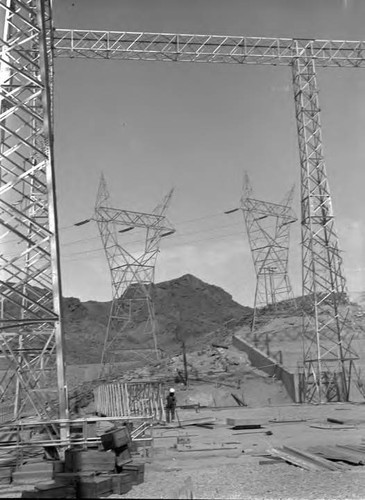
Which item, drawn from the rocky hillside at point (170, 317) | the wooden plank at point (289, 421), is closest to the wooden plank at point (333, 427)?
the wooden plank at point (289, 421)

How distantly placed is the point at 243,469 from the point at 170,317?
289 feet

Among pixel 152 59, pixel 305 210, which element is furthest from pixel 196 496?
pixel 152 59

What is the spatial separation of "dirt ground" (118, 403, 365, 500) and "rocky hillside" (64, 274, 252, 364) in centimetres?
5859

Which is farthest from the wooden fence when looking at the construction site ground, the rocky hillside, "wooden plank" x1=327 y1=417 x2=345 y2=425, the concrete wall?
the rocky hillside

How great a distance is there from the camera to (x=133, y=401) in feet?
73.9

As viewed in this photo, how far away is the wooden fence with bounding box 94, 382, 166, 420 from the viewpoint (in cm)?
2130

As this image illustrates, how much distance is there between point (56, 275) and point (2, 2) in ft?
22.0

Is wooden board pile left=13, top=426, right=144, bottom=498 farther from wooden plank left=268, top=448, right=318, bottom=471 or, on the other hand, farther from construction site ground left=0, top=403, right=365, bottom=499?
wooden plank left=268, top=448, right=318, bottom=471

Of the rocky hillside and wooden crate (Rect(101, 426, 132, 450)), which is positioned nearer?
wooden crate (Rect(101, 426, 132, 450))

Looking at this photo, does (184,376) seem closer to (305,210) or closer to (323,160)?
(305,210)

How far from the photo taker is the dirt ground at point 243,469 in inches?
325

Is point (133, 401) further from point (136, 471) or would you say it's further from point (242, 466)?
point (136, 471)

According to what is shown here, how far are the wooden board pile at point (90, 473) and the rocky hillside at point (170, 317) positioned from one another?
64.1 metres

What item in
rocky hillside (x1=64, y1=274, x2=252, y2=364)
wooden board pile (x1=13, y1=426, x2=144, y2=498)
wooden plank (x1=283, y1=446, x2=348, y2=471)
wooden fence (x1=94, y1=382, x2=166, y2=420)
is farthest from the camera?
rocky hillside (x1=64, y1=274, x2=252, y2=364)
